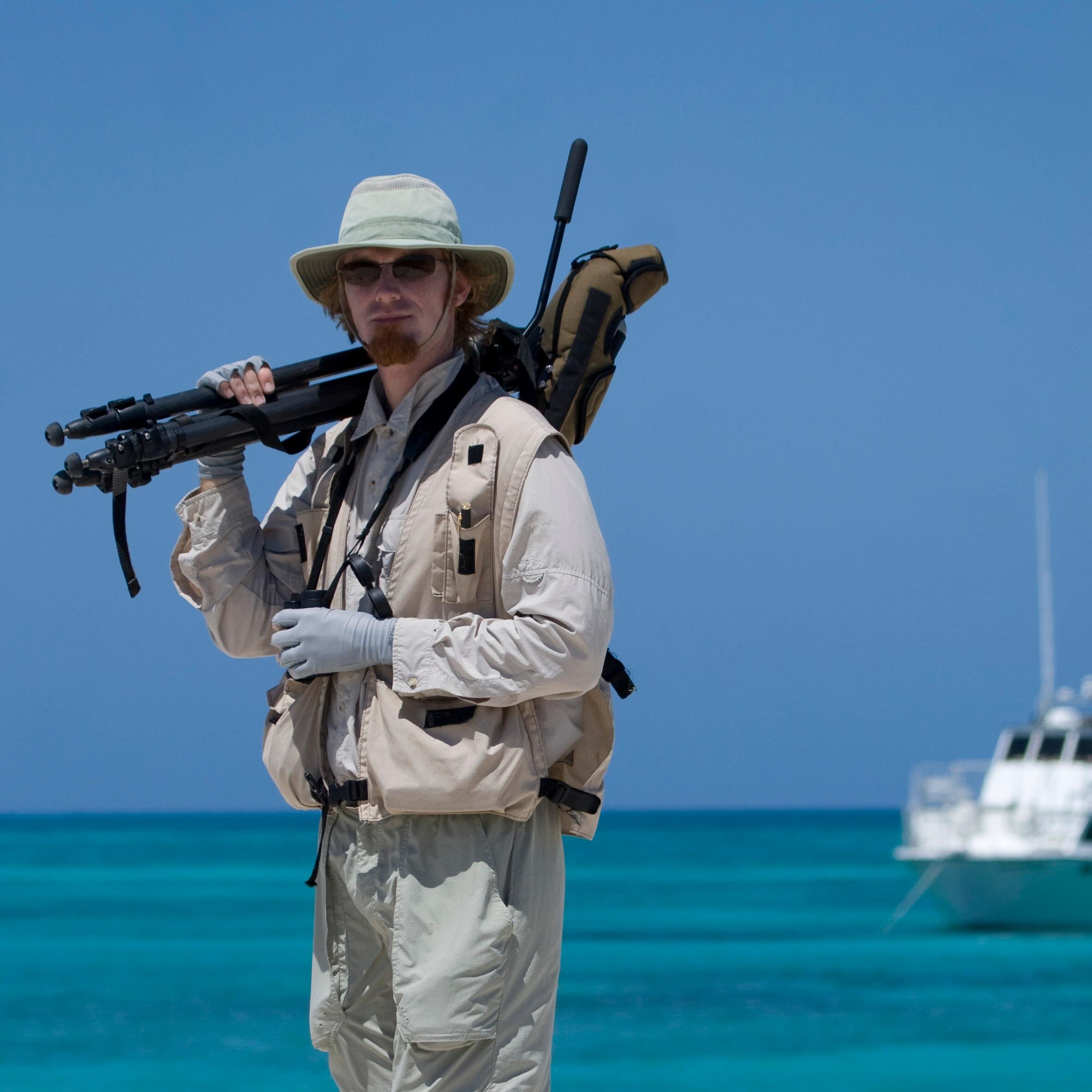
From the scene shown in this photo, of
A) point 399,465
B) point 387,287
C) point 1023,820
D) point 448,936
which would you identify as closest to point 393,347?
point 387,287

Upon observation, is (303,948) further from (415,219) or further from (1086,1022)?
(415,219)

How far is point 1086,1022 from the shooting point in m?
22.5

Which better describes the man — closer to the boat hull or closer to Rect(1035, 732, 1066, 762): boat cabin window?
Rect(1035, 732, 1066, 762): boat cabin window

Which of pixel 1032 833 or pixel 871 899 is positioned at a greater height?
pixel 871 899

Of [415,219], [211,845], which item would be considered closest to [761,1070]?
[415,219]

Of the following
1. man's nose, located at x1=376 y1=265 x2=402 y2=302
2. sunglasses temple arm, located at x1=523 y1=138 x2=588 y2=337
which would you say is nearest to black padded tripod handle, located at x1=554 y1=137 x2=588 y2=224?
sunglasses temple arm, located at x1=523 y1=138 x2=588 y2=337

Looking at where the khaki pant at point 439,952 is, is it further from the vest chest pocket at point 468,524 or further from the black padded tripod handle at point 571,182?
the black padded tripod handle at point 571,182

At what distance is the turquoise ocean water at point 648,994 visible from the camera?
18406mm

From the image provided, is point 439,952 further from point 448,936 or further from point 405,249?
point 405,249

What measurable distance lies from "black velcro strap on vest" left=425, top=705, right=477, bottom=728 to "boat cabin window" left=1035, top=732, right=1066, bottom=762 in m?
23.1

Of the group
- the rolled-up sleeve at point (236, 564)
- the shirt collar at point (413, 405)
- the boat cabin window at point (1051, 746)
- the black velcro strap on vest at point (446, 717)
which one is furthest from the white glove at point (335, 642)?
the boat cabin window at point (1051, 746)

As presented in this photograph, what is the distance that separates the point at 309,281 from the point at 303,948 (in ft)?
101

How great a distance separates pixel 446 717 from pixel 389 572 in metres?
0.31

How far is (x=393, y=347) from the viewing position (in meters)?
2.88
